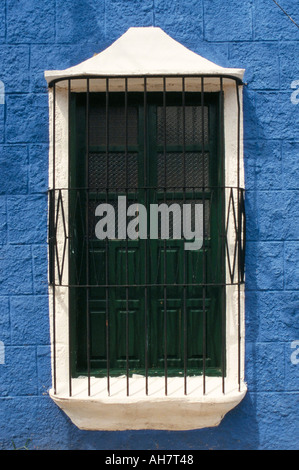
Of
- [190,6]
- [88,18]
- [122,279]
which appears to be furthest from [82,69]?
[122,279]

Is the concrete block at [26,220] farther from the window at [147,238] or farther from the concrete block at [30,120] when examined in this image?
the concrete block at [30,120]

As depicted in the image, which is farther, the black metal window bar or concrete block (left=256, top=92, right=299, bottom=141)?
concrete block (left=256, top=92, right=299, bottom=141)

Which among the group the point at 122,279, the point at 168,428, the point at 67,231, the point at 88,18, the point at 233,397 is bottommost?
the point at 168,428

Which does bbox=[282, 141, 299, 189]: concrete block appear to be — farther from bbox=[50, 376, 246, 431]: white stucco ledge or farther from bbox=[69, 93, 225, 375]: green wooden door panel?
bbox=[50, 376, 246, 431]: white stucco ledge

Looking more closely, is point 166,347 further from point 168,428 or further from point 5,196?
point 5,196

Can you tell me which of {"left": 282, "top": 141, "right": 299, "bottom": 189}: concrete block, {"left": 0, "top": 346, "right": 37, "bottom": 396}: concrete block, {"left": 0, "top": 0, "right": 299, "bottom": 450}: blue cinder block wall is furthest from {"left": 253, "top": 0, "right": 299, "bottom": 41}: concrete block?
{"left": 0, "top": 346, "right": 37, "bottom": 396}: concrete block

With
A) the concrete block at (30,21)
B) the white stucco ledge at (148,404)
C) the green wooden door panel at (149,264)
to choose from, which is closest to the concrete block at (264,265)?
the green wooden door panel at (149,264)

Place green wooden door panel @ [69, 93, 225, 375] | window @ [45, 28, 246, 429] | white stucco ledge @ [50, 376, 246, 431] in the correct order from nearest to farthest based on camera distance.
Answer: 1. white stucco ledge @ [50, 376, 246, 431]
2. window @ [45, 28, 246, 429]
3. green wooden door panel @ [69, 93, 225, 375]

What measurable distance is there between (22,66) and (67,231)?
3.85 feet

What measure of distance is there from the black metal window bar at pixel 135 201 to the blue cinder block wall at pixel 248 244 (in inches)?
4.8

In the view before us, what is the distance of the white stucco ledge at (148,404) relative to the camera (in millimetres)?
3189

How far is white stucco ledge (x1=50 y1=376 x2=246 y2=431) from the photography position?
3.19 meters

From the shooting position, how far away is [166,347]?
10.7ft

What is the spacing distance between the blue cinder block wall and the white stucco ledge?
0.30 ft
